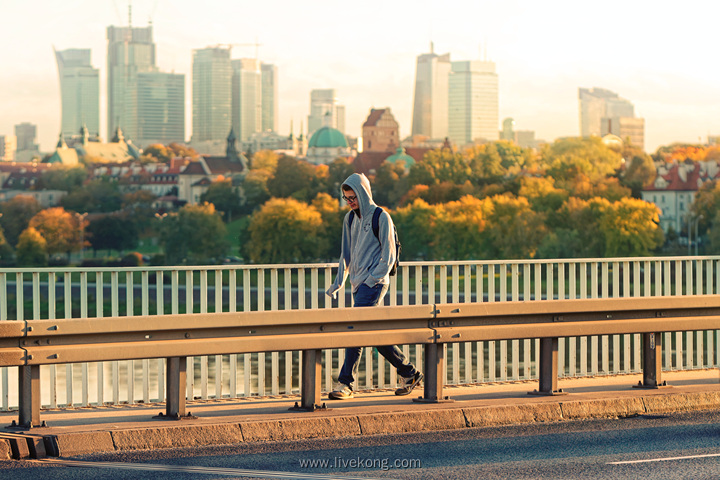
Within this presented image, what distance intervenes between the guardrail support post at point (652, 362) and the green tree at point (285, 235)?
92771mm

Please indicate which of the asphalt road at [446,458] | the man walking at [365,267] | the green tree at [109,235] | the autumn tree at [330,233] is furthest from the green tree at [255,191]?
the asphalt road at [446,458]

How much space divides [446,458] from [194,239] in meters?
112

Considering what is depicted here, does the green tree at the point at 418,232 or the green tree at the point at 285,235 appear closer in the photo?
the green tree at the point at 418,232

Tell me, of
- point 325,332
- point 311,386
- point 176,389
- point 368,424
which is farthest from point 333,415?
point 176,389

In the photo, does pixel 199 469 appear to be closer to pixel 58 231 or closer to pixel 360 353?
pixel 360 353

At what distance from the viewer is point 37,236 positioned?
124250 millimetres

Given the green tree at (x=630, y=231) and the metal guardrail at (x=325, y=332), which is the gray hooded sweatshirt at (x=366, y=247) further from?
the green tree at (x=630, y=231)

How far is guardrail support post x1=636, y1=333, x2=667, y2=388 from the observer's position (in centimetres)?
951

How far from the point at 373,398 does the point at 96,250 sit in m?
133

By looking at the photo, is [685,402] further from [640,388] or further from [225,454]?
[225,454]

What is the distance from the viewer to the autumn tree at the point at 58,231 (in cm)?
12756

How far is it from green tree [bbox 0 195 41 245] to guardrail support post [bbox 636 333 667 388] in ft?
431

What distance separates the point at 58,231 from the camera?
128 metres

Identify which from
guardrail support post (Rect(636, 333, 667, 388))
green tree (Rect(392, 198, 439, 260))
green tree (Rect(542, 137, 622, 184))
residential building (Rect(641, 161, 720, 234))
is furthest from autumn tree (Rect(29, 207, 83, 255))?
guardrail support post (Rect(636, 333, 667, 388))
